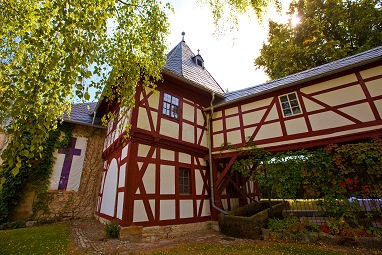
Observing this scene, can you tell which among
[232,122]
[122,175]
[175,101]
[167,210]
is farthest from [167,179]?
[232,122]

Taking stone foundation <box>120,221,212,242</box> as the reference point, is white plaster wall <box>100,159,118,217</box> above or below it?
above

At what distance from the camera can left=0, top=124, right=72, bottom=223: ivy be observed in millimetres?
8102

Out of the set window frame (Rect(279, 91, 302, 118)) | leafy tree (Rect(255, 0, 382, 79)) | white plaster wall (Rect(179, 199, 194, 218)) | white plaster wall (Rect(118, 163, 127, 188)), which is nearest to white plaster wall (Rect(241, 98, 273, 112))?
window frame (Rect(279, 91, 302, 118))

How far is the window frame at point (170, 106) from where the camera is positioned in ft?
26.7

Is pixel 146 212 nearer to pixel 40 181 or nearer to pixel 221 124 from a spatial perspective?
pixel 221 124

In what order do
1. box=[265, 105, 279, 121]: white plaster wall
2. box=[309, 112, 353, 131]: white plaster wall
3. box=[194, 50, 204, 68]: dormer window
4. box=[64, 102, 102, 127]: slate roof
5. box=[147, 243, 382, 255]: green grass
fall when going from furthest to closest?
1. box=[194, 50, 204, 68]: dormer window
2. box=[64, 102, 102, 127]: slate roof
3. box=[265, 105, 279, 121]: white plaster wall
4. box=[309, 112, 353, 131]: white plaster wall
5. box=[147, 243, 382, 255]: green grass

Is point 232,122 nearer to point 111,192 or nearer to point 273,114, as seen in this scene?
point 273,114

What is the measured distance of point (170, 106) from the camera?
8.38 meters

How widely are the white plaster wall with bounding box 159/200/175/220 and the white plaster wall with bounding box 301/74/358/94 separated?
22.9 feet

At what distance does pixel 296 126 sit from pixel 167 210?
5.92m

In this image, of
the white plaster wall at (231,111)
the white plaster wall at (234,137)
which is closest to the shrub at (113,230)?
the white plaster wall at (234,137)

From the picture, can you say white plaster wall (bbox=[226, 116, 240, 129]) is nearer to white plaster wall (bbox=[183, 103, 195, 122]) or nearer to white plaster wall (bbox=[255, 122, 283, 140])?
white plaster wall (bbox=[255, 122, 283, 140])

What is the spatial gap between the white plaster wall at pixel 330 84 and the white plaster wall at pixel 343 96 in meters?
0.26

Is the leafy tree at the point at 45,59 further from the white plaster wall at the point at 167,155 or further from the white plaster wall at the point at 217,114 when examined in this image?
the white plaster wall at the point at 217,114
